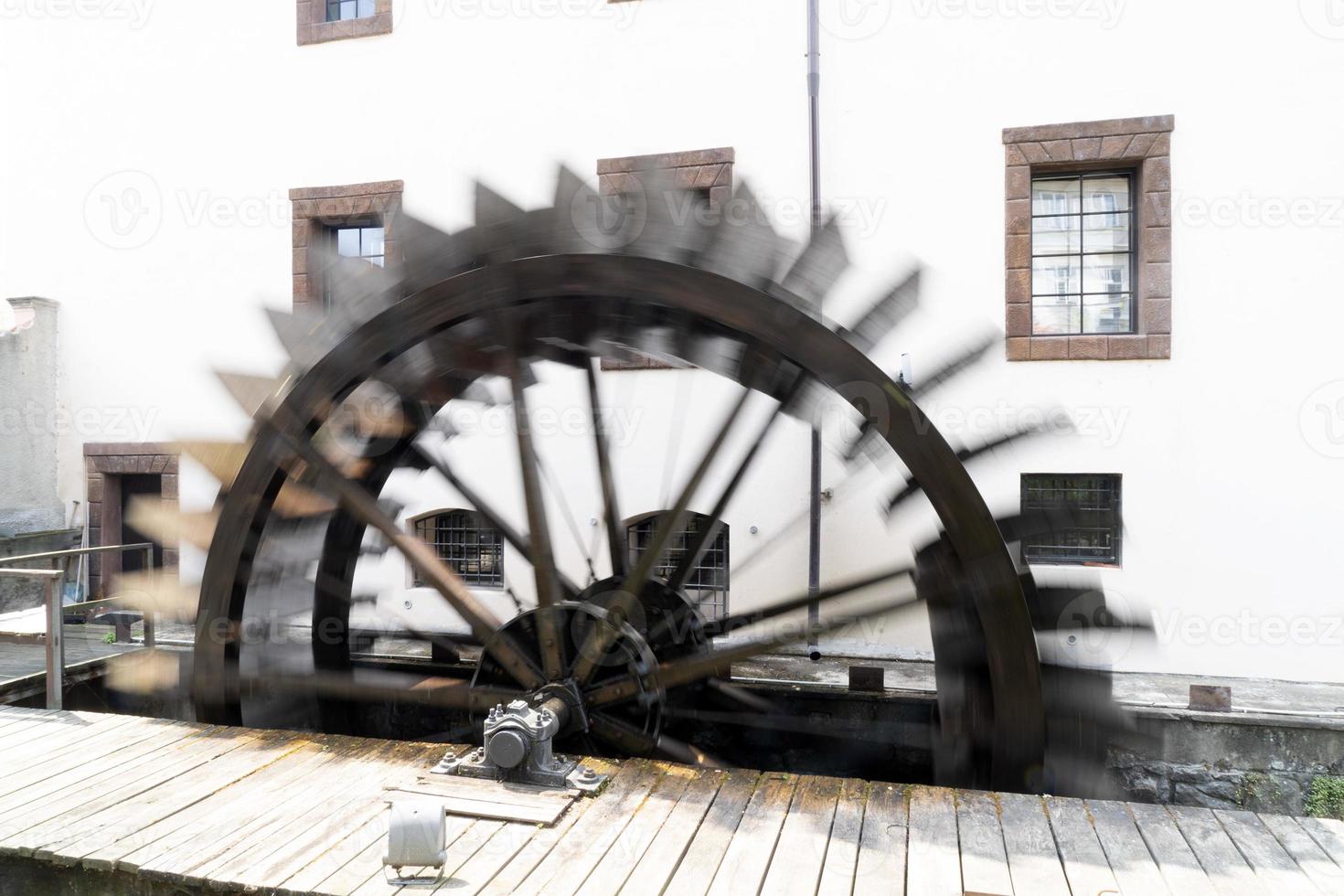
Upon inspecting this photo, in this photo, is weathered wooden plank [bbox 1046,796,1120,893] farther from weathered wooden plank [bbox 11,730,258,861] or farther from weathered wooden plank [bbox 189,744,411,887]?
weathered wooden plank [bbox 11,730,258,861]

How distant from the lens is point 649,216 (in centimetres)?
341

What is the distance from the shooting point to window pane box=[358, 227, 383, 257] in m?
7.09

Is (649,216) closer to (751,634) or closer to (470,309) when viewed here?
(470,309)

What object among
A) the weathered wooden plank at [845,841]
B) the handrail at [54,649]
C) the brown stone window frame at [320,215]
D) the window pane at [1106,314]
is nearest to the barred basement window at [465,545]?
the brown stone window frame at [320,215]

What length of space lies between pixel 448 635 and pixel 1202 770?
4114 millimetres

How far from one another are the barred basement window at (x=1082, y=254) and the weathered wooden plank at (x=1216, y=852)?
4028 millimetres

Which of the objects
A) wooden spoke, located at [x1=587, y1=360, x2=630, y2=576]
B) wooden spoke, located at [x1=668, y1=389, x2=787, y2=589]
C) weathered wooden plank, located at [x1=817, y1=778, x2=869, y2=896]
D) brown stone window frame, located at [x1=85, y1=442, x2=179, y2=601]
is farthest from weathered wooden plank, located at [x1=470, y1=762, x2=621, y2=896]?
brown stone window frame, located at [x1=85, y1=442, x2=179, y2=601]

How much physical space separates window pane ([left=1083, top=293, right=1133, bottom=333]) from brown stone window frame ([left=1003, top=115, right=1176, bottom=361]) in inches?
3.3

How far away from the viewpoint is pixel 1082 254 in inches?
226

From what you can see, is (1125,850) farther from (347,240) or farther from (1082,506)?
(347,240)

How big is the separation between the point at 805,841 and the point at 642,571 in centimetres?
154

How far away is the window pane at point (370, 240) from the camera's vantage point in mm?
7094

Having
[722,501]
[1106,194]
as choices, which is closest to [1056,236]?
[1106,194]

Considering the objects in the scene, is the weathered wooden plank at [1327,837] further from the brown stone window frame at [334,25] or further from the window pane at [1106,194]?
the brown stone window frame at [334,25]
